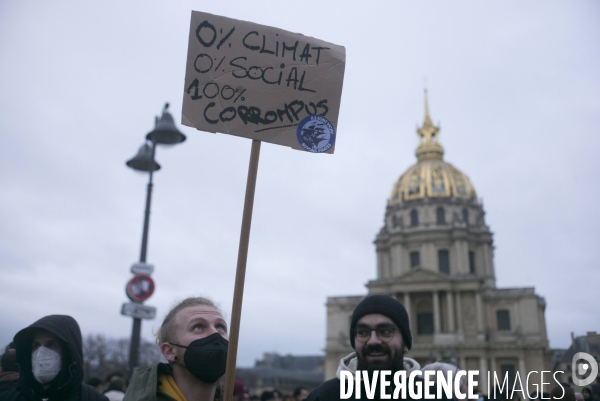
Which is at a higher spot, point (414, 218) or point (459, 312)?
point (414, 218)

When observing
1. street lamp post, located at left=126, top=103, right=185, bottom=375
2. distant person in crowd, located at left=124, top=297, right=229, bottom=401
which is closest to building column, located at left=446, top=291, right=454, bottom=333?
street lamp post, located at left=126, top=103, right=185, bottom=375

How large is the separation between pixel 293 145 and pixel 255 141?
0.29m

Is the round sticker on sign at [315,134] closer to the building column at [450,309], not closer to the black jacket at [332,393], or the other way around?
the black jacket at [332,393]

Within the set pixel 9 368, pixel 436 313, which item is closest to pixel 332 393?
pixel 9 368

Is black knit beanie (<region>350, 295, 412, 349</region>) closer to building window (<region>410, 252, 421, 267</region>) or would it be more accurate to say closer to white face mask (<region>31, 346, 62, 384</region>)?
white face mask (<region>31, 346, 62, 384</region>)

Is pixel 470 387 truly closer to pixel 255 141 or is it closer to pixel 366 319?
pixel 366 319

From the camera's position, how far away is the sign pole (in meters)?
3.19

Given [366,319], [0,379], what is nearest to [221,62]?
[366,319]

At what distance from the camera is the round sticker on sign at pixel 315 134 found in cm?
410

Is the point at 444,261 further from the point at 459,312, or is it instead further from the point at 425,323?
the point at 425,323

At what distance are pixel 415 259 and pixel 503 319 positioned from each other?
10888 millimetres

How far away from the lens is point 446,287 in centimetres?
5234

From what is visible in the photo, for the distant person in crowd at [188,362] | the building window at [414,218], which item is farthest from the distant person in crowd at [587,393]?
the building window at [414,218]

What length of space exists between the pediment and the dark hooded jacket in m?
51.0
